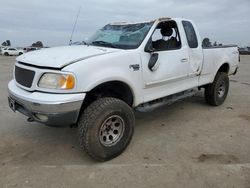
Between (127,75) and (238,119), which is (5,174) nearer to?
(127,75)

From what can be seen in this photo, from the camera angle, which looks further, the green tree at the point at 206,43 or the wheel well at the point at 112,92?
the green tree at the point at 206,43

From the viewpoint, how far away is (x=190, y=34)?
5.61 metres

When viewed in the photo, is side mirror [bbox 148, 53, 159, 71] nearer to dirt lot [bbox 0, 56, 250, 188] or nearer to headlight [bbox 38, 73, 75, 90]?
dirt lot [bbox 0, 56, 250, 188]

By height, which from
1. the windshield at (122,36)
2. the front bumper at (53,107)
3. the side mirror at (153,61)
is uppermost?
the windshield at (122,36)

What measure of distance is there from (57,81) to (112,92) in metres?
1.08

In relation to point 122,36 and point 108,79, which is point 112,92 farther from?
point 122,36

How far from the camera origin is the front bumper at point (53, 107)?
3.42m

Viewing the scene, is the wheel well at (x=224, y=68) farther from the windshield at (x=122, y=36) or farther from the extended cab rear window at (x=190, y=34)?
the windshield at (x=122, y=36)

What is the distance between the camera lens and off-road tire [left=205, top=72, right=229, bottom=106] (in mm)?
6539

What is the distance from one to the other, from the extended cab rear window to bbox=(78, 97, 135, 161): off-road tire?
2.28 meters

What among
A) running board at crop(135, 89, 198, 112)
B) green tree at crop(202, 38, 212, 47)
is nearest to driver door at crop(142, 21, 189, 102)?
running board at crop(135, 89, 198, 112)

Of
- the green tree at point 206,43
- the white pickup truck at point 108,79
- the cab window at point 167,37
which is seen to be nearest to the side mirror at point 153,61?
the white pickup truck at point 108,79

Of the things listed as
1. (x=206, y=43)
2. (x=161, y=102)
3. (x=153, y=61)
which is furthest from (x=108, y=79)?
(x=206, y=43)

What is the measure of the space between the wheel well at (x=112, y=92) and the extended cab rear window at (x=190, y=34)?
187 centimetres
